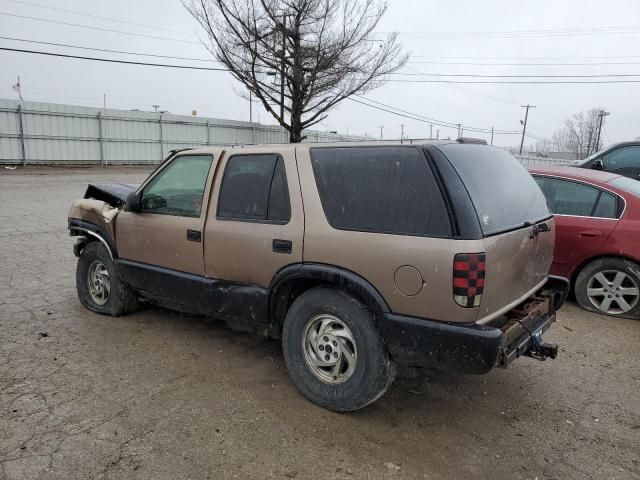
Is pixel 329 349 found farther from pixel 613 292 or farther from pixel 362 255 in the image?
pixel 613 292

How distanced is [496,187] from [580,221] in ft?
8.92

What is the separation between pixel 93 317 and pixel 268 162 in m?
2.67

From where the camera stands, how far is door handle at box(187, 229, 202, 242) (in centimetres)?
387

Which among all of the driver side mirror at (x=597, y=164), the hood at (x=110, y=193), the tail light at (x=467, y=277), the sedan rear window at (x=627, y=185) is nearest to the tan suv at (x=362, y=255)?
the tail light at (x=467, y=277)

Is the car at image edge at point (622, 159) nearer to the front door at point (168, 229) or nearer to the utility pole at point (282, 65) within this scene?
the front door at point (168, 229)

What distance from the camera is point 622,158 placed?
8.30 m

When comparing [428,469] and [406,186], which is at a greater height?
[406,186]

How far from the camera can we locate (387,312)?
288 cm

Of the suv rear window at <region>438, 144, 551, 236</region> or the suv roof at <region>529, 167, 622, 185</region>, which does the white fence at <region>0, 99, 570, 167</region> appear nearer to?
the suv roof at <region>529, 167, 622, 185</region>

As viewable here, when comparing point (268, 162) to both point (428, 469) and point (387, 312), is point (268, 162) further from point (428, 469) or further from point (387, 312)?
point (428, 469)

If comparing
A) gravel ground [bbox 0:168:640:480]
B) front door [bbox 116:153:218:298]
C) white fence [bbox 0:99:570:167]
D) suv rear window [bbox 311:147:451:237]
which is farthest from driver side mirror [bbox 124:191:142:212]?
white fence [bbox 0:99:570:167]

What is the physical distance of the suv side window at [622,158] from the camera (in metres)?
8.20

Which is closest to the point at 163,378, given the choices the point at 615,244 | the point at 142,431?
the point at 142,431

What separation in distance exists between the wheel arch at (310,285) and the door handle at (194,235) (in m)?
0.84
